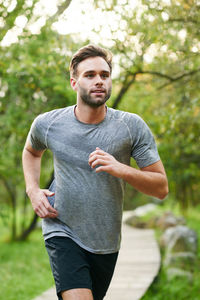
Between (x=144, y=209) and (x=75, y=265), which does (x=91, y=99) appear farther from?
(x=144, y=209)

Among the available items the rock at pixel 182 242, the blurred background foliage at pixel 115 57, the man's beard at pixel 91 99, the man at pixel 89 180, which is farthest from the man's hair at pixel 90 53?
the rock at pixel 182 242

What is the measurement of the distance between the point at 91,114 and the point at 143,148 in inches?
14.2

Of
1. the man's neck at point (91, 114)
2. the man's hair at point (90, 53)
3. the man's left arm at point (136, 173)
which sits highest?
the man's hair at point (90, 53)

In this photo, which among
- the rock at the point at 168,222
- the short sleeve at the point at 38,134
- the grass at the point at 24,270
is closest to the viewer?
the short sleeve at the point at 38,134

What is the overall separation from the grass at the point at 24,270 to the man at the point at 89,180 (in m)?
3.91

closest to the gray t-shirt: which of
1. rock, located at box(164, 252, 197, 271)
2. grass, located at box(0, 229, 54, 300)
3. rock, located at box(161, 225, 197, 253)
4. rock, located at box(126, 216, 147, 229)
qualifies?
grass, located at box(0, 229, 54, 300)

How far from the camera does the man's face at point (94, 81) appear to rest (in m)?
2.60

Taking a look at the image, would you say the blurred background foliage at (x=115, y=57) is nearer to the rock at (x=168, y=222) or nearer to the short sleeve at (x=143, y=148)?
the short sleeve at (x=143, y=148)

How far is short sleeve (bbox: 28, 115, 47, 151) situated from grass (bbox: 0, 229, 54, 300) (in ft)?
12.6

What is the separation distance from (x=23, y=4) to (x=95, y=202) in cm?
→ 282

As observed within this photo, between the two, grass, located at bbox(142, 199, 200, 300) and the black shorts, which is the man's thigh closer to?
the black shorts

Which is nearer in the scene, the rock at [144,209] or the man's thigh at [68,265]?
the man's thigh at [68,265]

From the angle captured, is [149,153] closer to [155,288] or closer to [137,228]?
[155,288]

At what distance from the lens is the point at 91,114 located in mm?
2686
